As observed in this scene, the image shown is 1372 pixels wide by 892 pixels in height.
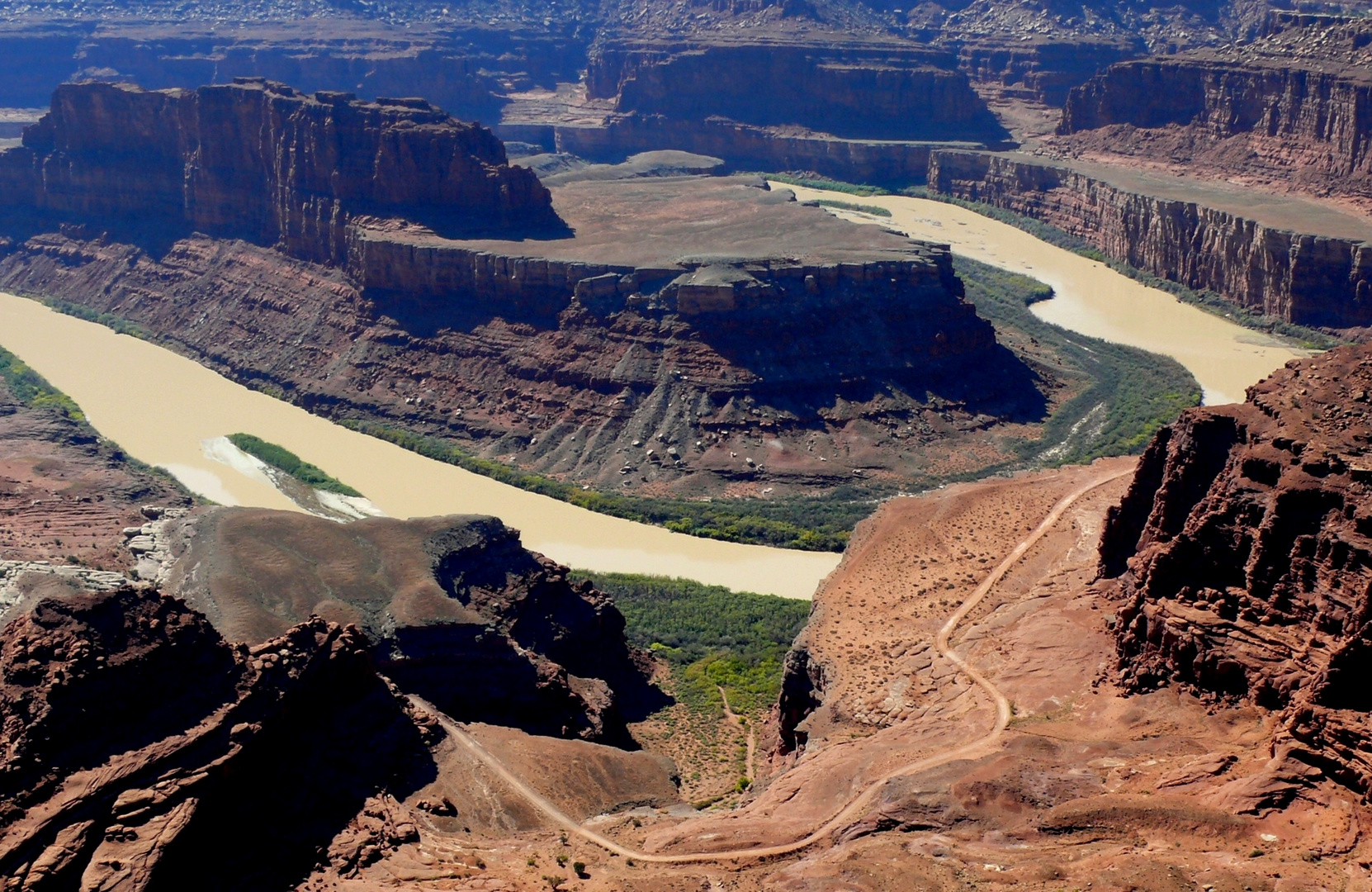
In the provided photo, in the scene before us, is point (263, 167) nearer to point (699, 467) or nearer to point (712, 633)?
point (699, 467)

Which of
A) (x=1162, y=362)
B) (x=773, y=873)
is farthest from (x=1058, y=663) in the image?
(x=1162, y=362)

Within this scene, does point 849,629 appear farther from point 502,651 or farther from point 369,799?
point 369,799

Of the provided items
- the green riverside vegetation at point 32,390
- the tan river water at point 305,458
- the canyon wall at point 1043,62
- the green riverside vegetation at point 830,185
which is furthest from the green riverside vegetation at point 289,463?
the canyon wall at point 1043,62

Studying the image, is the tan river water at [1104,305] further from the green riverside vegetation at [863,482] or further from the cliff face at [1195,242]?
the green riverside vegetation at [863,482]

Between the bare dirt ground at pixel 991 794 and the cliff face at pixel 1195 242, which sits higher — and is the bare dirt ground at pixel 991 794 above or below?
above

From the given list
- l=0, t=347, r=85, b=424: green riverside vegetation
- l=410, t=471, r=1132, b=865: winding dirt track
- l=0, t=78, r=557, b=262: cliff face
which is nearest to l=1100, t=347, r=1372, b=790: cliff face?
l=410, t=471, r=1132, b=865: winding dirt track

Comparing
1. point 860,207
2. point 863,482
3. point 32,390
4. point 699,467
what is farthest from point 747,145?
point 863,482
